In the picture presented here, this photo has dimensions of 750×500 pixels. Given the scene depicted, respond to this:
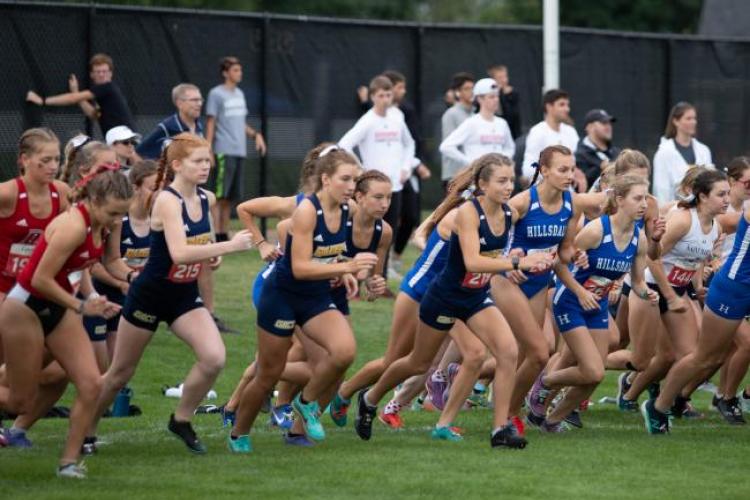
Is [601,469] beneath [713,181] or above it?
beneath

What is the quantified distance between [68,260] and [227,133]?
9.10 meters

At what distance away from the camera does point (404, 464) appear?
9.38 metres

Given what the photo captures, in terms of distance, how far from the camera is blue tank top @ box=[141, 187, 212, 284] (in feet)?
31.2

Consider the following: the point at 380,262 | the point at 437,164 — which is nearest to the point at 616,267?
the point at 380,262

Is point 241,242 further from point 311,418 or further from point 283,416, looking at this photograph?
point 283,416

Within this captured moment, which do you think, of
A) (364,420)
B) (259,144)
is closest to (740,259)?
(364,420)

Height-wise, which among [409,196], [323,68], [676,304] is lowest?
[409,196]

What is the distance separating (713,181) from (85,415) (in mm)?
4903

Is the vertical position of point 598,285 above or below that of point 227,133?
below

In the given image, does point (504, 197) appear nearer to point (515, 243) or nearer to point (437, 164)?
point (515, 243)

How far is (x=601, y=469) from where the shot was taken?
9320 mm

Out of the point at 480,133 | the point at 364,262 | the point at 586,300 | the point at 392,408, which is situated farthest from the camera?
the point at 480,133

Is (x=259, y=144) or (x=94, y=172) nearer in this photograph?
(x=94, y=172)

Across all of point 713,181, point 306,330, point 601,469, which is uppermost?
point 713,181
